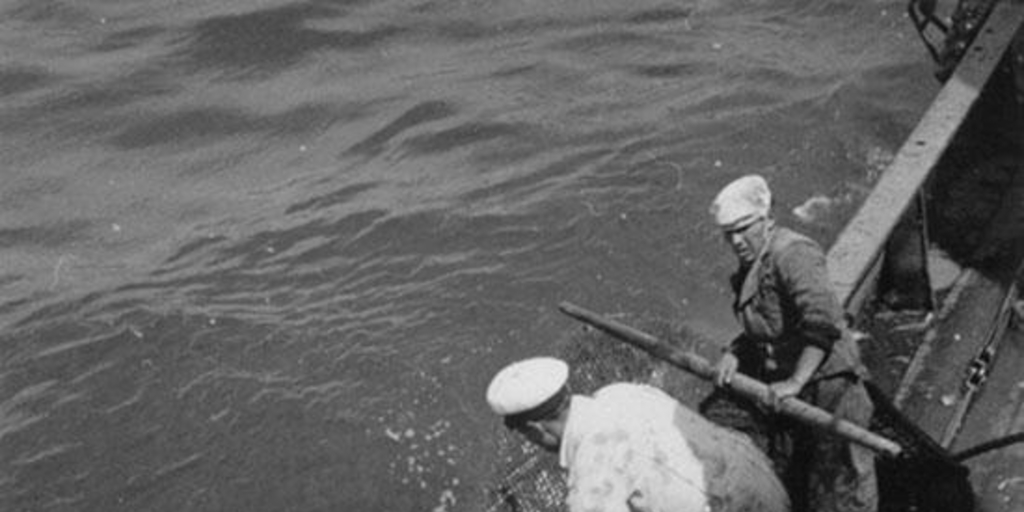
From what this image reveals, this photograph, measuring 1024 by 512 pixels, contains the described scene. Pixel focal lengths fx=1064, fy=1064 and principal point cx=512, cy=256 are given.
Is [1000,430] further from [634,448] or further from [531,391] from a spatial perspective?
[531,391]

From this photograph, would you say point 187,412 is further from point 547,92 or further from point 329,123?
point 547,92

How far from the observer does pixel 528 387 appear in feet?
13.9

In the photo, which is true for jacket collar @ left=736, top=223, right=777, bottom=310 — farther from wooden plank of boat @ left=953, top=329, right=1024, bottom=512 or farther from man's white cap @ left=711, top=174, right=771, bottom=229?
wooden plank of boat @ left=953, top=329, right=1024, bottom=512

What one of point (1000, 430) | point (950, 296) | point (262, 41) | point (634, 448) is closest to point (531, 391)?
point (634, 448)

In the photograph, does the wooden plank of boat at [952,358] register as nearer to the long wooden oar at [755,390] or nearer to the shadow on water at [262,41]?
the long wooden oar at [755,390]

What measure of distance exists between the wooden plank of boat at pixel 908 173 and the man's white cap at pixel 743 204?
3.36ft

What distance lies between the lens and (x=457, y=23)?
15195 millimetres

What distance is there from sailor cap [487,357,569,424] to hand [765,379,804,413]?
899mm

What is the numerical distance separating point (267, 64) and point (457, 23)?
2.75 metres

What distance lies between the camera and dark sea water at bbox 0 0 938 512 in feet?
28.3

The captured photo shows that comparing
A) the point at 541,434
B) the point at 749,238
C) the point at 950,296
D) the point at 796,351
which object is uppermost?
the point at 749,238

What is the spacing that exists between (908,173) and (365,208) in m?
6.28

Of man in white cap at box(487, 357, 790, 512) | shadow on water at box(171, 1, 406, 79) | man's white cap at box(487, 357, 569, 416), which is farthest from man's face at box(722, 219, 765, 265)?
shadow on water at box(171, 1, 406, 79)

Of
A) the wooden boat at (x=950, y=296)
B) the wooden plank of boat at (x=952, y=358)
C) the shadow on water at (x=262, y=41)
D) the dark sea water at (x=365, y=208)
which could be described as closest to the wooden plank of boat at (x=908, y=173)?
the wooden boat at (x=950, y=296)
